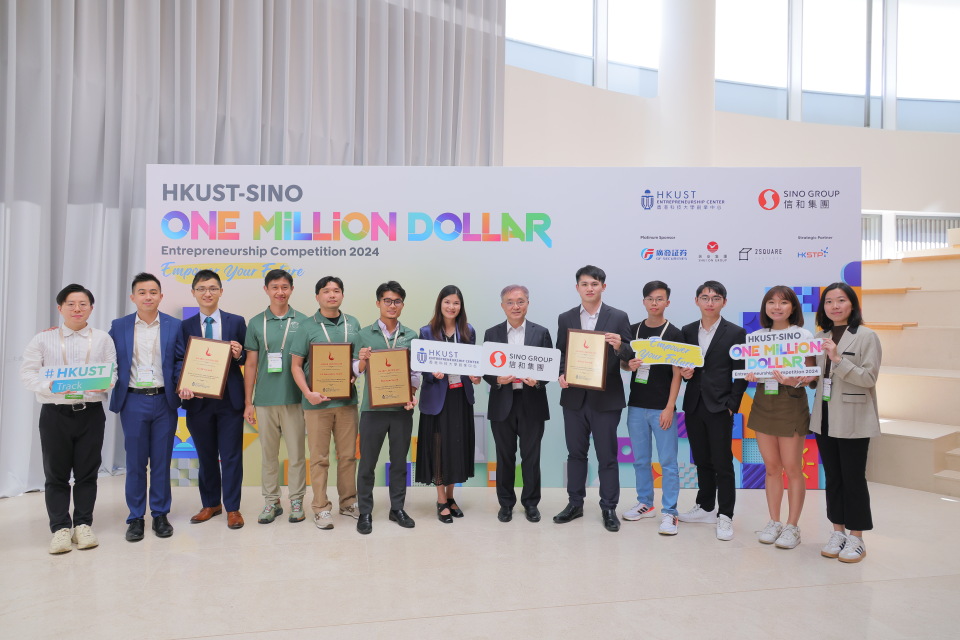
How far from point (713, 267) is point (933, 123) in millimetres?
7006

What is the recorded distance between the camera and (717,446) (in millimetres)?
3775

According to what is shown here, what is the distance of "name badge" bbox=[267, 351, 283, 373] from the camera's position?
385 centimetres

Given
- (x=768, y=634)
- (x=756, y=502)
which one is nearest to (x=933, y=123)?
(x=756, y=502)

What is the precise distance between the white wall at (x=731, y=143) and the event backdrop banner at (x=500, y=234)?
9.68 feet

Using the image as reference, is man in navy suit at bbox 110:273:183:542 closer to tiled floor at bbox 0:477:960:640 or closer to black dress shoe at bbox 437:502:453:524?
tiled floor at bbox 0:477:960:640

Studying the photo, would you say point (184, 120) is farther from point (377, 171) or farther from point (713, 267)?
point (713, 267)

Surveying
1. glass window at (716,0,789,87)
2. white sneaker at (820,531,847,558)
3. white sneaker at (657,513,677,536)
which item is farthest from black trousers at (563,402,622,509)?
glass window at (716,0,789,87)

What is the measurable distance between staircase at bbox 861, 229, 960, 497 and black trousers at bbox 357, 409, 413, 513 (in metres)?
3.88

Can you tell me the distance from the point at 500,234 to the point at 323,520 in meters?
2.29

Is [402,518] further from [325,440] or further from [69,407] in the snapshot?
[69,407]

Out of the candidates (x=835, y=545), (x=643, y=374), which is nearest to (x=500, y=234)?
(x=643, y=374)

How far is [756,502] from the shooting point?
459 centimetres

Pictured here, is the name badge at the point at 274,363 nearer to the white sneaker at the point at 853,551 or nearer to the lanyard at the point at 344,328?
the lanyard at the point at 344,328

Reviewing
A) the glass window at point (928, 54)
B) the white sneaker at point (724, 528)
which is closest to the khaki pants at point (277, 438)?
the white sneaker at point (724, 528)
